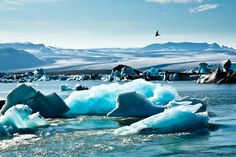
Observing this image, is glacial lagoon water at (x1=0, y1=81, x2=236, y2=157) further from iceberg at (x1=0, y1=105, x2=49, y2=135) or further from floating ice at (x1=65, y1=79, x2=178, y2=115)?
floating ice at (x1=65, y1=79, x2=178, y2=115)

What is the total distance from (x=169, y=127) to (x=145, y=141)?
2.41m

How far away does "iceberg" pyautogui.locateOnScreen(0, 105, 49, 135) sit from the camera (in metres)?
19.3

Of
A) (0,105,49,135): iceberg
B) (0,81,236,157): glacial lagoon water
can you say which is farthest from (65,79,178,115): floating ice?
(0,81,236,157): glacial lagoon water

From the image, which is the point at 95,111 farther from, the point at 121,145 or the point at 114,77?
the point at 114,77

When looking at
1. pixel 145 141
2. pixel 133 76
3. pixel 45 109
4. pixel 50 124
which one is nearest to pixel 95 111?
pixel 45 109

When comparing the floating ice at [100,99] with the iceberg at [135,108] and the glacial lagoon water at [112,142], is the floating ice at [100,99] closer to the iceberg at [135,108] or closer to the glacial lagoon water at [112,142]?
the iceberg at [135,108]

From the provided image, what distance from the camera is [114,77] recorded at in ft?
298

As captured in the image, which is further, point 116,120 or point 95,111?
point 95,111

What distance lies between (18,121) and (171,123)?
6.69 m

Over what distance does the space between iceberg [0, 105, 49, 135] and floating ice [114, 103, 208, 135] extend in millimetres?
4447

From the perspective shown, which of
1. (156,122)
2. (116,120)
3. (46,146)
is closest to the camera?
(46,146)

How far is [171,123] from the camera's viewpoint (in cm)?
1828

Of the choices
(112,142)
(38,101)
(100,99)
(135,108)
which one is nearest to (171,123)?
(112,142)

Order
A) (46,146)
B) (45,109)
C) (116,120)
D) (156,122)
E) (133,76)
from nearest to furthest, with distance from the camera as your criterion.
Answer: (46,146) < (156,122) < (116,120) < (45,109) < (133,76)
